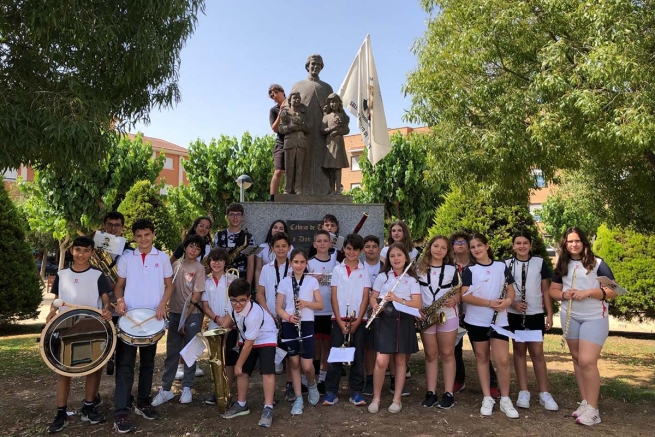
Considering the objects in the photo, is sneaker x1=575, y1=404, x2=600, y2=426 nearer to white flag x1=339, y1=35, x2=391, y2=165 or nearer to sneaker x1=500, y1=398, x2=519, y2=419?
sneaker x1=500, y1=398, x2=519, y2=419

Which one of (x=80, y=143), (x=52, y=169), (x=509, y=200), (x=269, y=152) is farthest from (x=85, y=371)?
(x=269, y=152)

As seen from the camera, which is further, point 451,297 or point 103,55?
point 103,55

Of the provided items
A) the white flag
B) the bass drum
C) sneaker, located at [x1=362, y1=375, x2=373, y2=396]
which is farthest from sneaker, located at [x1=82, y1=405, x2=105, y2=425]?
the white flag

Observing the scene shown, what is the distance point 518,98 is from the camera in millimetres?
6969

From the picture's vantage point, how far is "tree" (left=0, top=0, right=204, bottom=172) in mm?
4777

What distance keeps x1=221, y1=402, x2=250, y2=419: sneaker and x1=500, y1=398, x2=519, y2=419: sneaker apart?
90.4 inches

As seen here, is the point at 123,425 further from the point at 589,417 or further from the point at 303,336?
the point at 589,417

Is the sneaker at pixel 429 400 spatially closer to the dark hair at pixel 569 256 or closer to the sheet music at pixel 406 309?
the sheet music at pixel 406 309

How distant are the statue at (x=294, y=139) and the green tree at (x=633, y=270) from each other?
26.1ft

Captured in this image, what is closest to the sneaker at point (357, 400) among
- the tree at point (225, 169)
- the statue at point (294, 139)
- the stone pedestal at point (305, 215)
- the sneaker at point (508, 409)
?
the sneaker at point (508, 409)

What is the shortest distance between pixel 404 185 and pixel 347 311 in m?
20.6

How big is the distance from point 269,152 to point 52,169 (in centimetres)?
1901

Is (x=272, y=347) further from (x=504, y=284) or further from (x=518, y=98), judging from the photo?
Result: (x=518, y=98)

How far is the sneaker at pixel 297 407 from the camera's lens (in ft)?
15.0
